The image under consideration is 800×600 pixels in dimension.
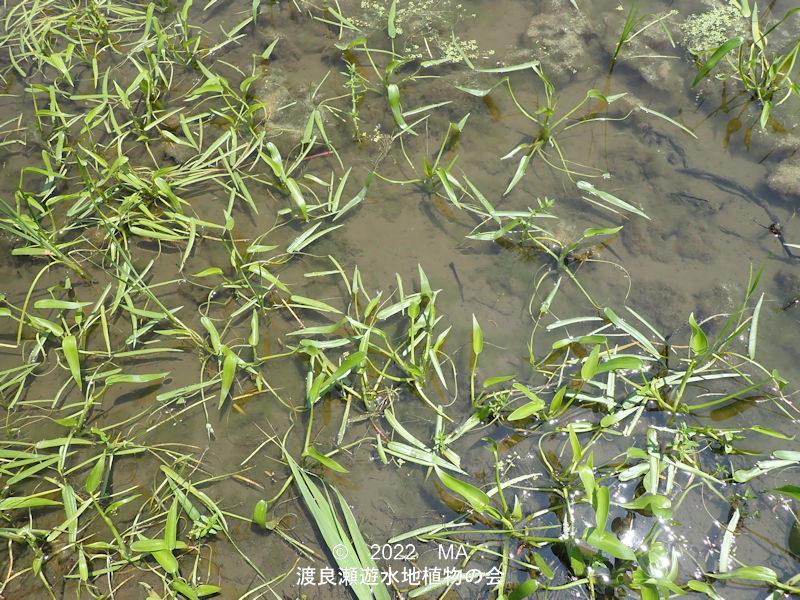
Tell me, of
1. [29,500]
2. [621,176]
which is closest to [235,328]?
[29,500]

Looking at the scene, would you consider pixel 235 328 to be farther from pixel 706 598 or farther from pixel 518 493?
pixel 706 598

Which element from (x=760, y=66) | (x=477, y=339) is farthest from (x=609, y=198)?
(x=760, y=66)

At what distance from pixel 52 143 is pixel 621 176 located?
2.62 meters

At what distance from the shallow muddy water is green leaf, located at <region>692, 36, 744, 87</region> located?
0.37ft

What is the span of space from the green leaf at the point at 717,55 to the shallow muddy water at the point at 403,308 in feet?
0.37

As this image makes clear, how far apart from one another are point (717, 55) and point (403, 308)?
5.52ft

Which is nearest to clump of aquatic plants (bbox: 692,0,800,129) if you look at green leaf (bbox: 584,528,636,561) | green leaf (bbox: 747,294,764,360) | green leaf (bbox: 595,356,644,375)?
green leaf (bbox: 747,294,764,360)

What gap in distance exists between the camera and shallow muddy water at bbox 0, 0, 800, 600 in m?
1.86

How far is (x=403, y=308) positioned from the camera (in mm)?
2230

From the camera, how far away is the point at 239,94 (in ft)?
9.64

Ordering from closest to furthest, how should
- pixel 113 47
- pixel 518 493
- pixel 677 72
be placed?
pixel 518 493
pixel 677 72
pixel 113 47

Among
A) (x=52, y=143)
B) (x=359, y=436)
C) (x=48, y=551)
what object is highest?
(x=52, y=143)

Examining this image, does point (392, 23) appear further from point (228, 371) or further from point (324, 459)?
point (324, 459)

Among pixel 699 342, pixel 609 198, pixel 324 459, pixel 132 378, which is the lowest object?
pixel 132 378
